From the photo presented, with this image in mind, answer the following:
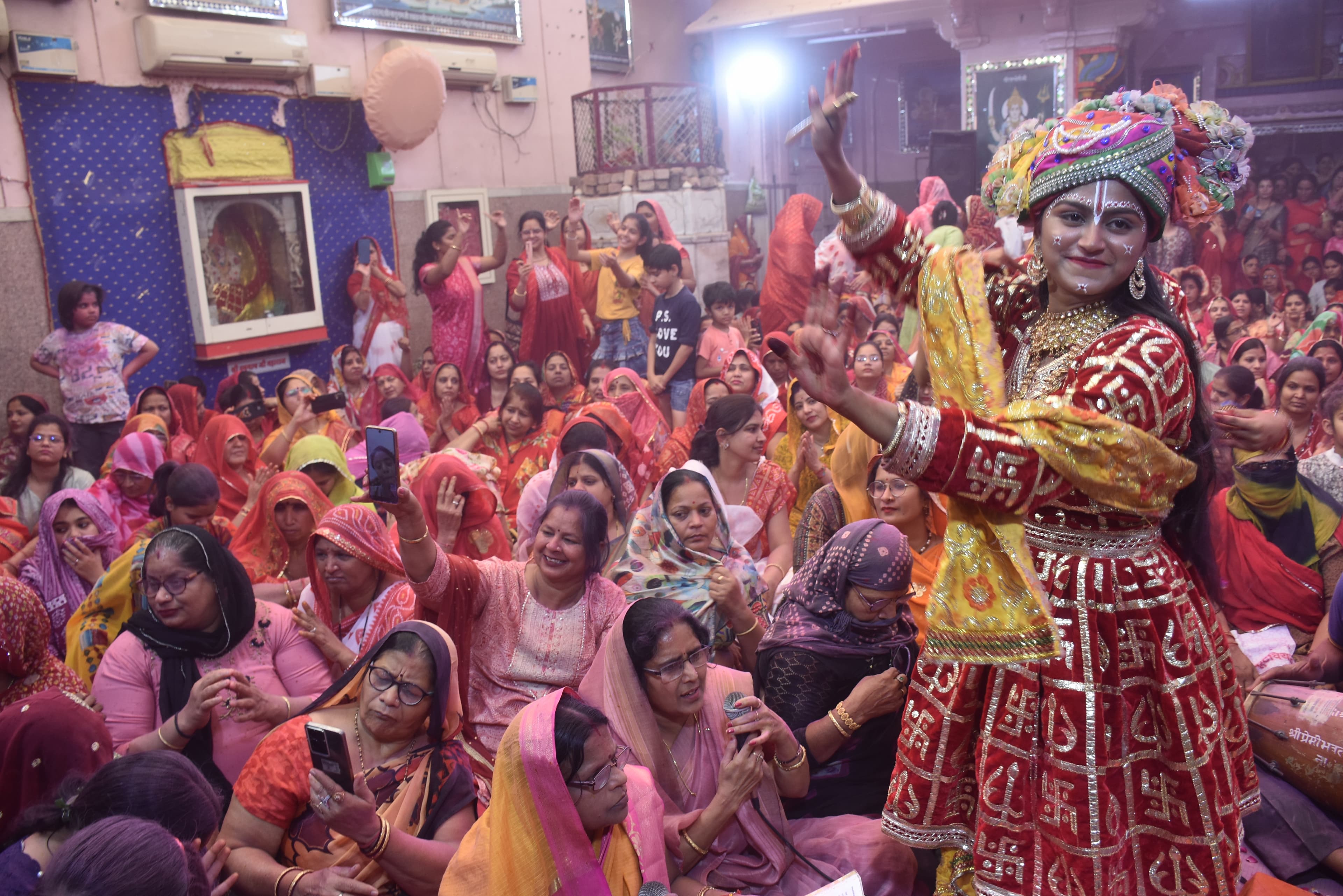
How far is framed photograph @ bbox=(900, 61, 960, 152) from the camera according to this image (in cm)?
1470

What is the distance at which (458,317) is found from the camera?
24.9 feet

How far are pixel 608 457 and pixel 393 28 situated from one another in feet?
21.1

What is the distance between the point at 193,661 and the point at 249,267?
583 cm

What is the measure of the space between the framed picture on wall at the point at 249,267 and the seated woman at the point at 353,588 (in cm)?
510

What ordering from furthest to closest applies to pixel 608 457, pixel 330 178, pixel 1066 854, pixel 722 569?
pixel 330 178 < pixel 608 457 < pixel 722 569 < pixel 1066 854

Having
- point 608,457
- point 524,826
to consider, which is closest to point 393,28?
point 608,457

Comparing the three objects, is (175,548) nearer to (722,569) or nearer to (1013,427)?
(722,569)

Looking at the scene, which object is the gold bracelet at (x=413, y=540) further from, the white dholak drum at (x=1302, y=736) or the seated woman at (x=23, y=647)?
the white dholak drum at (x=1302, y=736)

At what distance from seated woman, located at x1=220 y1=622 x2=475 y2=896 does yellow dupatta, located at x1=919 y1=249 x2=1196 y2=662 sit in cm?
112

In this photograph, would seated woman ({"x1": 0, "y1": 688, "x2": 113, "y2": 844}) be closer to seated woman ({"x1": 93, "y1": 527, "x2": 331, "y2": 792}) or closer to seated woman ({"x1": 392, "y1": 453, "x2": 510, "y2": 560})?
seated woman ({"x1": 93, "y1": 527, "x2": 331, "y2": 792})

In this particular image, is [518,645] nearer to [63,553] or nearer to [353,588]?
[353,588]

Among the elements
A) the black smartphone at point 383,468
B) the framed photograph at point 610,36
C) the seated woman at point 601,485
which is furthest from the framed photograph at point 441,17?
the black smartphone at point 383,468

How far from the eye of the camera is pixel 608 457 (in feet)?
12.1

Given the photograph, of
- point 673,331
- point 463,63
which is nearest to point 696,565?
point 673,331
